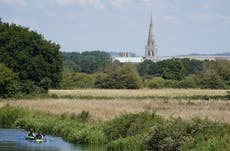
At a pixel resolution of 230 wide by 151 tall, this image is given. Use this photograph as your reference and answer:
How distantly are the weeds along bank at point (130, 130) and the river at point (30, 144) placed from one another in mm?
1078

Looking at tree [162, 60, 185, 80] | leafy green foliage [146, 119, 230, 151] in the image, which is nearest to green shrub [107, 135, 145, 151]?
leafy green foliage [146, 119, 230, 151]

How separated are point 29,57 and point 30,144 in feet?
126

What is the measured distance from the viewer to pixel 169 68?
4983 inches

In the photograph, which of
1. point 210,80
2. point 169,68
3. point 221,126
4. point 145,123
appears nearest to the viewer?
point 221,126

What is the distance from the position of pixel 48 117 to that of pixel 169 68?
8523 cm

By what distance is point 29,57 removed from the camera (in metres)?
72.6

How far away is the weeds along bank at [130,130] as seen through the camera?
25828 mm

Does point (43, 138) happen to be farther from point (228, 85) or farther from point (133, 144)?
point (228, 85)

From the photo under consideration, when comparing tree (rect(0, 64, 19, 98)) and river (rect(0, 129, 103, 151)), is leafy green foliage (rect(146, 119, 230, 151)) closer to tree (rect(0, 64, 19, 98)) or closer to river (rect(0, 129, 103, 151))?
river (rect(0, 129, 103, 151))

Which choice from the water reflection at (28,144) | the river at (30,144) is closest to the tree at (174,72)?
the river at (30,144)

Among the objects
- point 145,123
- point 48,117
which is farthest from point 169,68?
point 145,123

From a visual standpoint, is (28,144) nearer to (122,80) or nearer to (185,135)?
(185,135)

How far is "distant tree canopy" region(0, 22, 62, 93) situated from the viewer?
72000 millimetres

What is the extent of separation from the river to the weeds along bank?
1.08 metres
